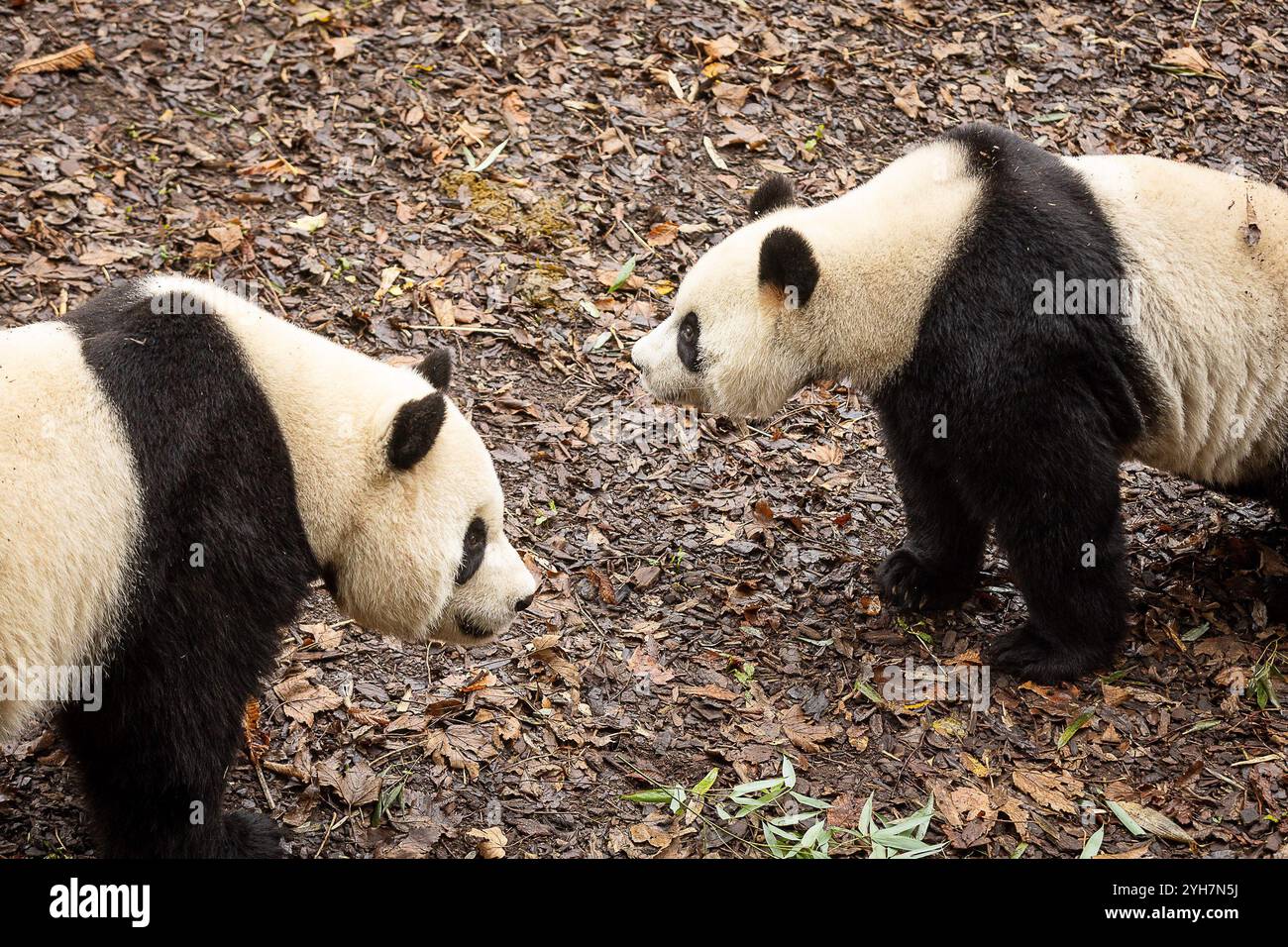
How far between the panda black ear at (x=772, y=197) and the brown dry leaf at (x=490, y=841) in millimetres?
3530

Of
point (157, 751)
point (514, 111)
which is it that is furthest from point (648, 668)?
point (514, 111)

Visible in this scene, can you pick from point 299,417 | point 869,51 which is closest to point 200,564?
point 299,417

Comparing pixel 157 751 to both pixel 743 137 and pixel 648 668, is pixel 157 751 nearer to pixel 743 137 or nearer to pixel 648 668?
pixel 648 668

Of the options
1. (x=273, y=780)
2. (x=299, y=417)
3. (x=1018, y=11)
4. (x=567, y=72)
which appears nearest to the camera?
(x=299, y=417)

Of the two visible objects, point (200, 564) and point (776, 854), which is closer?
point (200, 564)

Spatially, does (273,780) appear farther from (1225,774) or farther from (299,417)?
(1225,774)

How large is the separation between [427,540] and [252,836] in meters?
1.55

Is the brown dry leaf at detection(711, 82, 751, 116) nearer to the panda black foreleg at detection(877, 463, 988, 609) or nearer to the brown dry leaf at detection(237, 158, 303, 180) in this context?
the brown dry leaf at detection(237, 158, 303, 180)

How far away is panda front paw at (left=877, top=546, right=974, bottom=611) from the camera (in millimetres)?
6367

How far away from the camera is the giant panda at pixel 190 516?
158 inches

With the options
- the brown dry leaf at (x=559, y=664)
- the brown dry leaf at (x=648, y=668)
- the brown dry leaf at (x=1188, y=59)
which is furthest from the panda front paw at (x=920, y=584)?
the brown dry leaf at (x=1188, y=59)

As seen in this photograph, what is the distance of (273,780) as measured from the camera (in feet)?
18.1

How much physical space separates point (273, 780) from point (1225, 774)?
4.47 meters

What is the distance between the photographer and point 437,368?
5.13 meters
